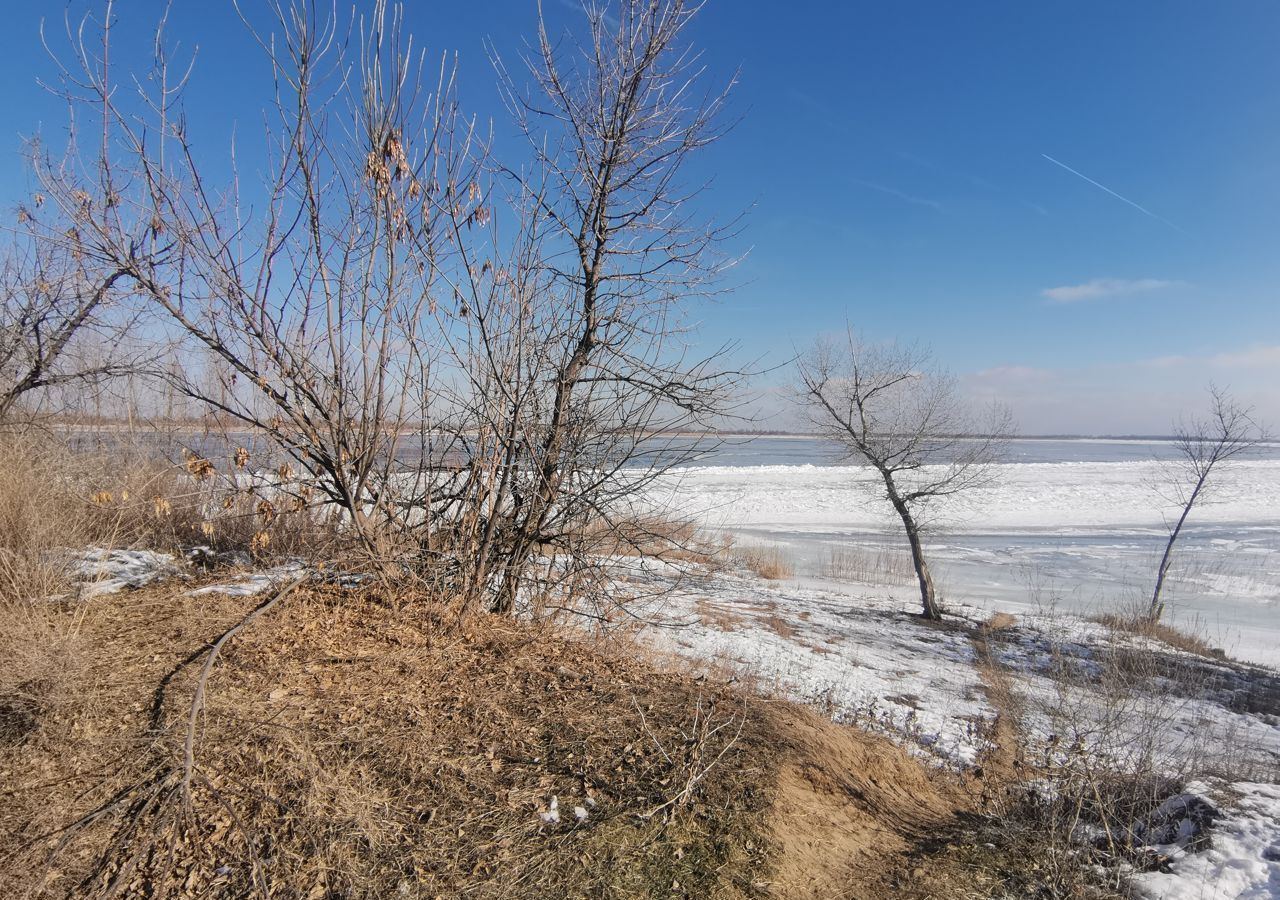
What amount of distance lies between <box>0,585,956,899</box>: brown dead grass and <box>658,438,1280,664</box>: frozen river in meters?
3.38

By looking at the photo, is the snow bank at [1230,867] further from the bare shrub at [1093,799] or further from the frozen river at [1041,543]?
the frozen river at [1041,543]

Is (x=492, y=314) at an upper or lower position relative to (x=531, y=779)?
upper

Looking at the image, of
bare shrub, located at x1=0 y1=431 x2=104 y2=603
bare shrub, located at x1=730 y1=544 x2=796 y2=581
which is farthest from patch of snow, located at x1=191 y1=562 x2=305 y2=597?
bare shrub, located at x1=730 y1=544 x2=796 y2=581

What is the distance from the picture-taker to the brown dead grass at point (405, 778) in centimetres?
255

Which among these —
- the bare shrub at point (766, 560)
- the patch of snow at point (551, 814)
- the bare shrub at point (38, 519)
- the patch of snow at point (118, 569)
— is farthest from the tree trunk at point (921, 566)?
the bare shrub at point (38, 519)

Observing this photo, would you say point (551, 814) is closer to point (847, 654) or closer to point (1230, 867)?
point (1230, 867)

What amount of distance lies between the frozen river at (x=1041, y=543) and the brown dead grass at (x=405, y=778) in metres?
3.38

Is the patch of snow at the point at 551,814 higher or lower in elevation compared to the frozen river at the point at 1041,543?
higher

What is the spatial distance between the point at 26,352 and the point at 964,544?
89.9 feet

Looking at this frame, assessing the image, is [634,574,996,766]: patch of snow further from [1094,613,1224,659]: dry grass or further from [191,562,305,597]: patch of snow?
[1094,613,1224,659]: dry grass

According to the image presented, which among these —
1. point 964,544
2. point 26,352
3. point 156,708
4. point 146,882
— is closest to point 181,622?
point 156,708

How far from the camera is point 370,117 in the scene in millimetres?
4676

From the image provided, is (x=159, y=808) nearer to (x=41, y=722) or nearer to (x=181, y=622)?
(x=41, y=722)

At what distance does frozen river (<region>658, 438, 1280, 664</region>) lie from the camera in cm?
1742
